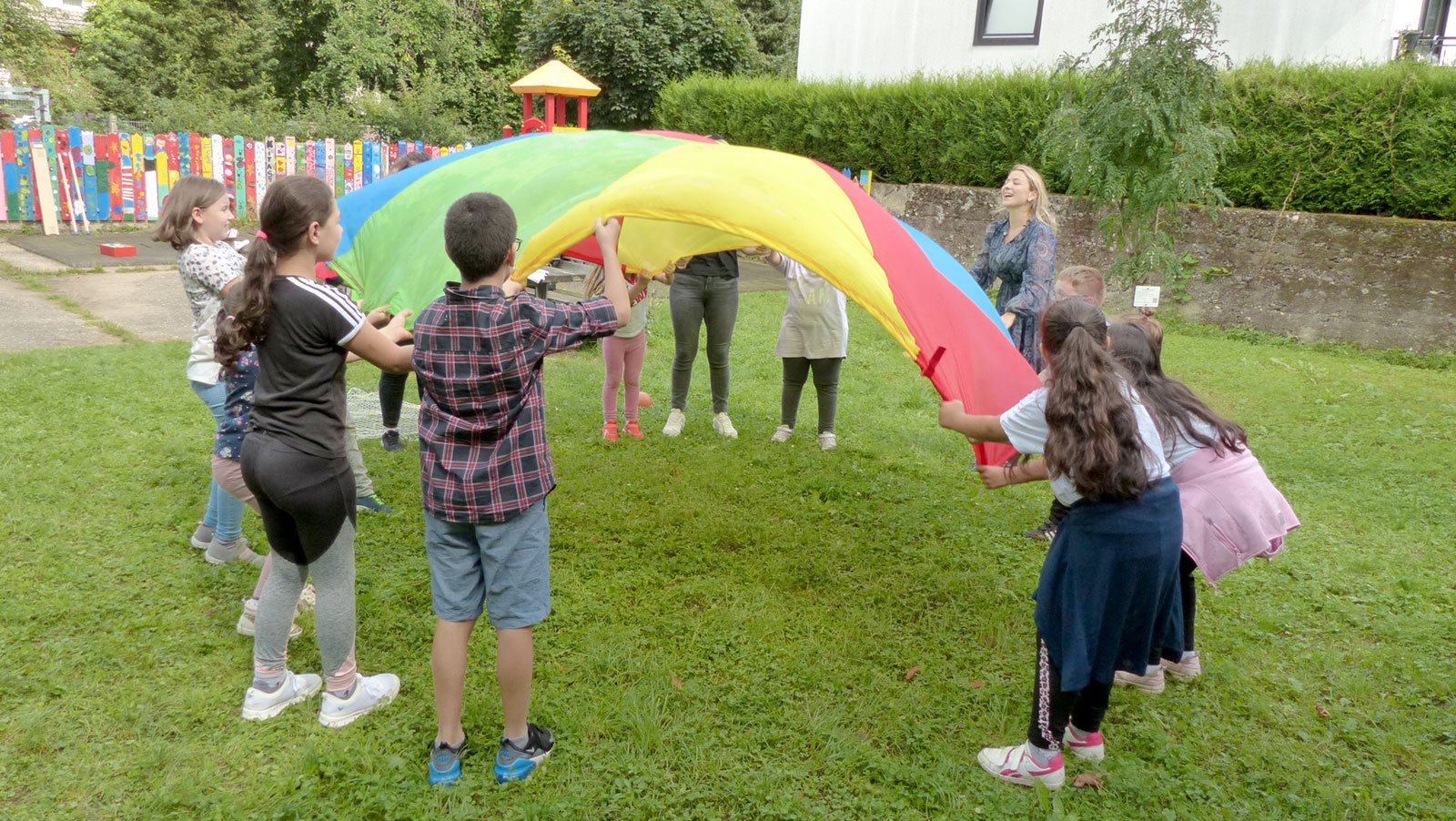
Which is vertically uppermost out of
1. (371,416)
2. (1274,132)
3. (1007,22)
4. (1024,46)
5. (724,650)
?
(1007,22)

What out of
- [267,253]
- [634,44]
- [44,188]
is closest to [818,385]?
[267,253]

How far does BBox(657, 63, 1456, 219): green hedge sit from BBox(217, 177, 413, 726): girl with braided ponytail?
223 inches

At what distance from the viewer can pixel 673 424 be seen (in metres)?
6.34

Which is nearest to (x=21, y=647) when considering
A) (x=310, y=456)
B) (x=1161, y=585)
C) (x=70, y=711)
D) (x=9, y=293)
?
(x=70, y=711)

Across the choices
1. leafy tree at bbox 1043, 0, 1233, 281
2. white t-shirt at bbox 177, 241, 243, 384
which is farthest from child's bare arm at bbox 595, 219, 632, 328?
leafy tree at bbox 1043, 0, 1233, 281

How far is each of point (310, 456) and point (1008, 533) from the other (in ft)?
11.7

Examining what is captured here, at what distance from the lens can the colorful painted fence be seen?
12.5 meters

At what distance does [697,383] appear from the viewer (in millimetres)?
7688

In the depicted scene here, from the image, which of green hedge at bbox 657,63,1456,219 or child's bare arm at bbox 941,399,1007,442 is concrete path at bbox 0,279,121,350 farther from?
green hedge at bbox 657,63,1456,219

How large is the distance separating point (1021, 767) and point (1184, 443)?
127 centimetres

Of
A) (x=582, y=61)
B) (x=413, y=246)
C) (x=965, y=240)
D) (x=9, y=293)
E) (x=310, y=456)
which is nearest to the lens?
(x=310, y=456)

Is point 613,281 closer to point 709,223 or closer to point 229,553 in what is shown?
point 709,223

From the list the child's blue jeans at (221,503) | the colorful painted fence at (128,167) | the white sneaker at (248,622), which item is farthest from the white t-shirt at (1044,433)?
the colorful painted fence at (128,167)

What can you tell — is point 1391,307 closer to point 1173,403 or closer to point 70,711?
point 1173,403
